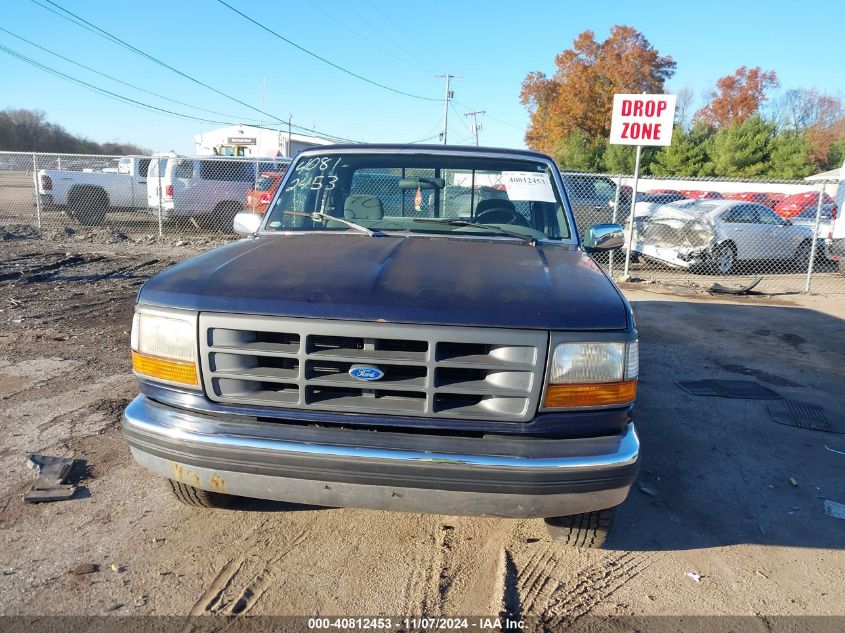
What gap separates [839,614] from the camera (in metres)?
2.70

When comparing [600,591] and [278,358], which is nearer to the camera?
[278,358]

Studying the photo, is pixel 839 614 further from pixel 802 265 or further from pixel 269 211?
pixel 802 265

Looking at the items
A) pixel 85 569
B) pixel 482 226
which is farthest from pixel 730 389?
pixel 85 569

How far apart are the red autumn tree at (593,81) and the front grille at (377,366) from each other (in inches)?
1556

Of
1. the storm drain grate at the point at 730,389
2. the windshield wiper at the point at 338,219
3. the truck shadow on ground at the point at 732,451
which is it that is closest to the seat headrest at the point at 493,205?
the windshield wiper at the point at 338,219

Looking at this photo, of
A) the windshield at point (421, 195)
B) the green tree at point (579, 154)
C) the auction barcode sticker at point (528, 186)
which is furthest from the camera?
the green tree at point (579, 154)

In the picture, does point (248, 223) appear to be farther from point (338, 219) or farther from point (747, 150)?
point (747, 150)

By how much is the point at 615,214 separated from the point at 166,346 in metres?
9.92

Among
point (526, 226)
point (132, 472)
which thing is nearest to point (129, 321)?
point (132, 472)

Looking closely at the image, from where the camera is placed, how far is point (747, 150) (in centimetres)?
3288

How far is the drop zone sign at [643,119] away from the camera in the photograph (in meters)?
11.2

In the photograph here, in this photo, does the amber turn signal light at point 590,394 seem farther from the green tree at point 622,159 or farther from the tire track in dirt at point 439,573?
the green tree at point 622,159

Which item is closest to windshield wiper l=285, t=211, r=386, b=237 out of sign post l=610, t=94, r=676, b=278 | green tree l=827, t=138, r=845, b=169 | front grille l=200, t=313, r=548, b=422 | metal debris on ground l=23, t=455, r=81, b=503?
front grille l=200, t=313, r=548, b=422

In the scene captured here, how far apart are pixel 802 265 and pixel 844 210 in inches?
60.4
